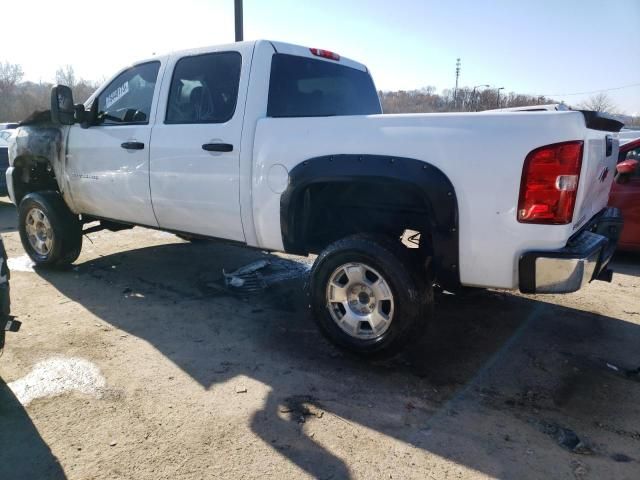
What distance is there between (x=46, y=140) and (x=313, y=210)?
3295 millimetres

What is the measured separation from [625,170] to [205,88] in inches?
165

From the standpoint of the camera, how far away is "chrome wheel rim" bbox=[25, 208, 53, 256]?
5.09 meters

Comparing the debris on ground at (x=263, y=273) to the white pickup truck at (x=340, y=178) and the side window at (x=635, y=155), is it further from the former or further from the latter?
the side window at (x=635, y=155)

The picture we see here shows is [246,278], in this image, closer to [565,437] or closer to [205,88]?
[205,88]

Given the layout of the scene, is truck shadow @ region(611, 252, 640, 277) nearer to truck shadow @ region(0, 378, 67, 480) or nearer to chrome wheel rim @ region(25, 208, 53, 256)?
truck shadow @ region(0, 378, 67, 480)

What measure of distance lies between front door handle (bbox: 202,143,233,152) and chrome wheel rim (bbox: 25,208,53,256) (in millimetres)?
2456

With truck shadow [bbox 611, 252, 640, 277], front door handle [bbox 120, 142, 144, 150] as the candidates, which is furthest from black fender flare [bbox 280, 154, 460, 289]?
truck shadow [bbox 611, 252, 640, 277]

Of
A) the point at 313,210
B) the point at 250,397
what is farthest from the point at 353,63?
the point at 250,397

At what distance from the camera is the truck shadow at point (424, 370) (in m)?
2.44

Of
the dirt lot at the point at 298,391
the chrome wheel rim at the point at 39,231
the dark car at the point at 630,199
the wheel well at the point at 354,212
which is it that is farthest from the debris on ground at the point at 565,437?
the chrome wheel rim at the point at 39,231

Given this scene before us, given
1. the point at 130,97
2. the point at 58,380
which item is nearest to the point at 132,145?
the point at 130,97

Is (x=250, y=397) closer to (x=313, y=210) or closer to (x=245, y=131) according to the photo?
(x=313, y=210)

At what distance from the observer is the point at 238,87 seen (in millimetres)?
3602

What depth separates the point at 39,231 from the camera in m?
5.24
